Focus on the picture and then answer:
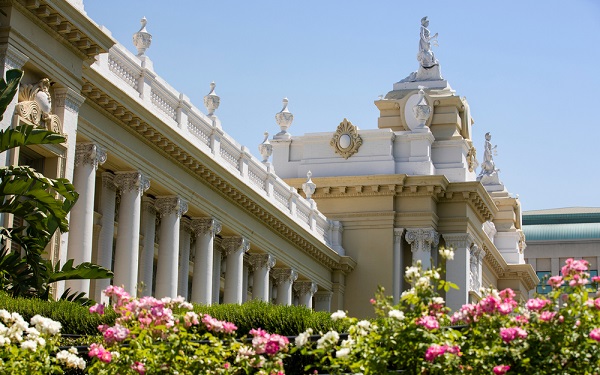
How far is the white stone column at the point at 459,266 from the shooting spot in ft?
198

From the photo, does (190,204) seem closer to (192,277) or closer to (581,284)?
(192,277)

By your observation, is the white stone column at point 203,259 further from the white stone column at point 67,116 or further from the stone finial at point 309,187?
the white stone column at point 67,116

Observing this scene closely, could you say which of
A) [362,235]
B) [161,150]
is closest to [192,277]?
[161,150]

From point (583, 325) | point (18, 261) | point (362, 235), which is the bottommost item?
point (583, 325)

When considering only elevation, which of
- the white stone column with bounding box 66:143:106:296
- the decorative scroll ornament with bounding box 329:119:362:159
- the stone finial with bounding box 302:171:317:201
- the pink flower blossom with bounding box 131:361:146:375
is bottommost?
the pink flower blossom with bounding box 131:361:146:375

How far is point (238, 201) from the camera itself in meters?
48.3

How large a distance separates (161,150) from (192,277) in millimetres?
8882

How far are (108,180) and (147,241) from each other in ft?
14.1

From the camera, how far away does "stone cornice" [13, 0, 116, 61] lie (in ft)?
98.5

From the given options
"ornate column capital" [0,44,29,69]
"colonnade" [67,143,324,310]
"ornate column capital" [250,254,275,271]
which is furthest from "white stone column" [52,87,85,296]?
"ornate column capital" [250,254,275,271]

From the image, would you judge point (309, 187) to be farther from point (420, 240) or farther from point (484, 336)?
point (484, 336)

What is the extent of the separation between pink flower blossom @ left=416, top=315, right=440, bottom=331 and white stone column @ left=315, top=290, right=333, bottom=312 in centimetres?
4355

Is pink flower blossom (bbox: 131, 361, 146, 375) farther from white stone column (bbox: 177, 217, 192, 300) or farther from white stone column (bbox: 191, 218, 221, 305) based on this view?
white stone column (bbox: 177, 217, 192, 300)

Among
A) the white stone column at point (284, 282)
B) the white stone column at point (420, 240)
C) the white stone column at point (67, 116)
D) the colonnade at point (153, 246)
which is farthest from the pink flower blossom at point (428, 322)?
the white stone column at point (420, 240)
